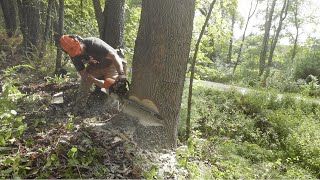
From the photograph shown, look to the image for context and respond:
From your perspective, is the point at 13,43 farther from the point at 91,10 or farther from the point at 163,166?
the point at 163,166

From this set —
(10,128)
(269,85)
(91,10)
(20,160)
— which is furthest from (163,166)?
(269,85)

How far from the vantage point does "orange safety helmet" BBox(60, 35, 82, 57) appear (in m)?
4.70

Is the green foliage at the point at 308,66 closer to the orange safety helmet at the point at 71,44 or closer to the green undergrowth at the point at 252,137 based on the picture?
the green undergrowth at the point at 252,137

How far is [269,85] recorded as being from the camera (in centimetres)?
1395

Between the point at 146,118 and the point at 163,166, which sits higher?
the point at 146,118

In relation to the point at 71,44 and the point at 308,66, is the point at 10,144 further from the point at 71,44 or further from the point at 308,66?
the point at 308,66

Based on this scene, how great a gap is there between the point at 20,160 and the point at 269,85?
42.7ft

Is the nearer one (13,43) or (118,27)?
(118,27)

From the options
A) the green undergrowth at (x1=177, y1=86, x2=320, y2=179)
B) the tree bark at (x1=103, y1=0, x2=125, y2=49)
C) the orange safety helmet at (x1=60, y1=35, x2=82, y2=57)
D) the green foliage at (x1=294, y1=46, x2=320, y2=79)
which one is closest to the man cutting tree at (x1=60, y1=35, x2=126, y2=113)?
the orange safety helmet at (x1=60, y1=35, x2=82, y2=57)

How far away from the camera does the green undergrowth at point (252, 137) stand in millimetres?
4367

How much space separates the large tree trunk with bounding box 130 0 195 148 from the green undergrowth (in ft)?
2.08

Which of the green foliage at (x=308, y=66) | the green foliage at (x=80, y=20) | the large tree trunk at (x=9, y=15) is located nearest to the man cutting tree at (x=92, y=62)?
the green foliage at (x=80, y=20)

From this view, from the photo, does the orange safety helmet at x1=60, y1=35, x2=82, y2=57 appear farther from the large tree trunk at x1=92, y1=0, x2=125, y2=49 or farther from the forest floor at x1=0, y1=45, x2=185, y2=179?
the large tree trunk at x1=92, y1=0, x2=125, y2=49

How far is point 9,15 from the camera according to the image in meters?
11.3
